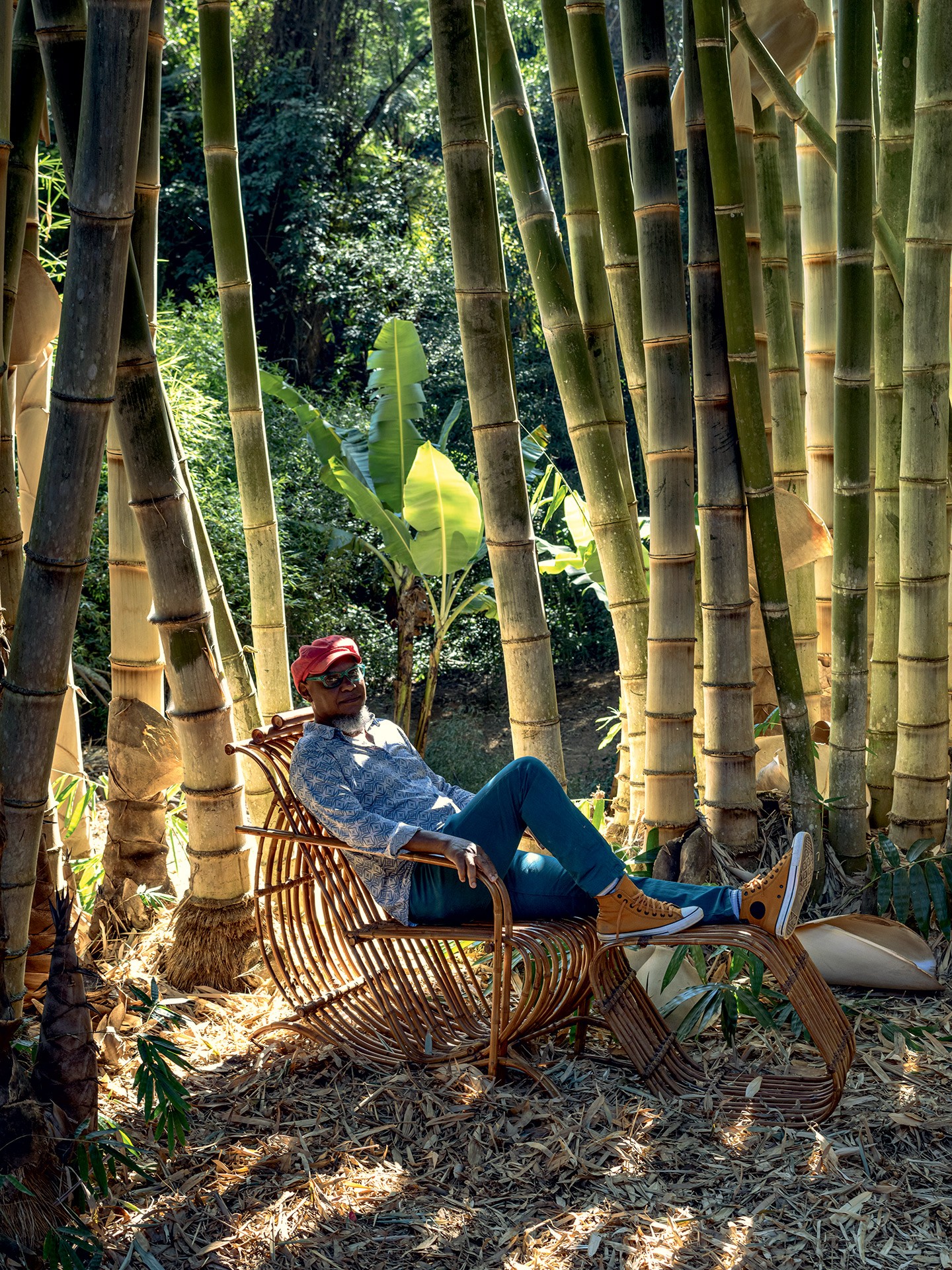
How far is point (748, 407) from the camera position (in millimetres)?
2693

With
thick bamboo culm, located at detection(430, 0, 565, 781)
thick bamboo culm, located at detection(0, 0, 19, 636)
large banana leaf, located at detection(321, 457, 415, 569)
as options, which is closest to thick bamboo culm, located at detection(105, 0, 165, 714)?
Answer: thick bamboo culm, located at detection(0, 0, 19, 636)

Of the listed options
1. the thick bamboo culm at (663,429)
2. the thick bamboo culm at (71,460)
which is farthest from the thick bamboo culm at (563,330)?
the thick bamboo culm at (71,460)

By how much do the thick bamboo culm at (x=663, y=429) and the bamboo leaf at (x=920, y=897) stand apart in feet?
1.97

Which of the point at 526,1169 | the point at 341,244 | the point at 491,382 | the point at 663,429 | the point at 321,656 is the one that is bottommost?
the point at 526,1169

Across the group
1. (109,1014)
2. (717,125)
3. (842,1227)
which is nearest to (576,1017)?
(842,1227)

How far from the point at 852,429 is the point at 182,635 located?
5.59ft

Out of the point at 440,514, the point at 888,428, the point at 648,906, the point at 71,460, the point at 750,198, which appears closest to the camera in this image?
the point at 71,460

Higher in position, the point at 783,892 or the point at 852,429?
the point at 852,429

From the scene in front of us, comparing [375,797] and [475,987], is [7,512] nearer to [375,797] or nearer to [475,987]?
[375,797]

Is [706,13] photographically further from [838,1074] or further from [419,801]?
[838,1074]

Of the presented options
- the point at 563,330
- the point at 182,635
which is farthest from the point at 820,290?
the point at 182,635

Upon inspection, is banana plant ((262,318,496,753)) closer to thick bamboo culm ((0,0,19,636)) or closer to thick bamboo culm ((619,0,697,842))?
thick bamboo culm ((619,0,697,842))

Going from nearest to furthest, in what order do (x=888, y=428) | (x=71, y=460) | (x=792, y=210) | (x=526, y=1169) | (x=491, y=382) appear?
(x=71, y=460) → (x=526, y=1169) → (x=491, y=382) → (x=888, y=428) → (x=792, y=210)

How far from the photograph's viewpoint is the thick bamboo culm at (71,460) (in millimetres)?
1942
